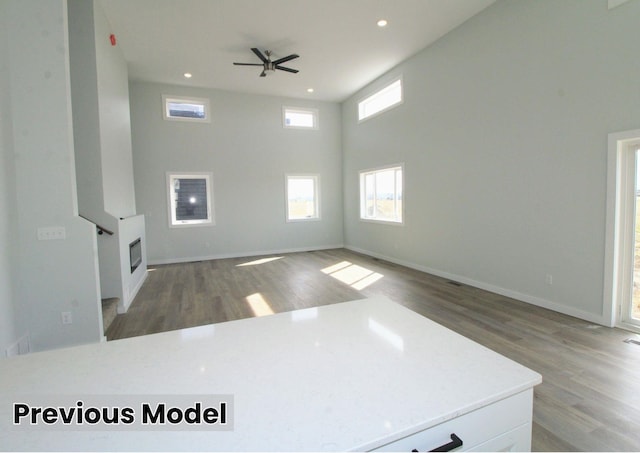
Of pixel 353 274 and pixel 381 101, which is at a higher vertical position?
pixel 381 101

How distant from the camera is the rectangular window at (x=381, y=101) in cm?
627

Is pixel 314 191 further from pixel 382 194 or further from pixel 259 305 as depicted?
pixel 259 305

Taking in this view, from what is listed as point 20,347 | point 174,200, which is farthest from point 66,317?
point 174,200

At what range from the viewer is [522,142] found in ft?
12.9

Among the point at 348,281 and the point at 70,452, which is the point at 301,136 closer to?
the point at 348,281

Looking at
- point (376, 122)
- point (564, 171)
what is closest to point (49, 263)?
point (564, 171)

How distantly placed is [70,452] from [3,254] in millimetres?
2861

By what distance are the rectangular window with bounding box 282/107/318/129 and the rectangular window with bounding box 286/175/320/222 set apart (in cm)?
130

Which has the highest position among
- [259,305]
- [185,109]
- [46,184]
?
[185,109]

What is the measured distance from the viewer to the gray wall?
6.73 m

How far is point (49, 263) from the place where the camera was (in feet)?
9.12

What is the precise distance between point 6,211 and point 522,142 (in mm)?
5389

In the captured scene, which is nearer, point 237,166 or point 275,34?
point 275,34

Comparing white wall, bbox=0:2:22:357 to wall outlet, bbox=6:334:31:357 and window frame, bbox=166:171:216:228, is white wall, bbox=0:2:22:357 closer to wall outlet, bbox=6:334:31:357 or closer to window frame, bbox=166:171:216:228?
wall outlet, bbox=6:334:31:357
